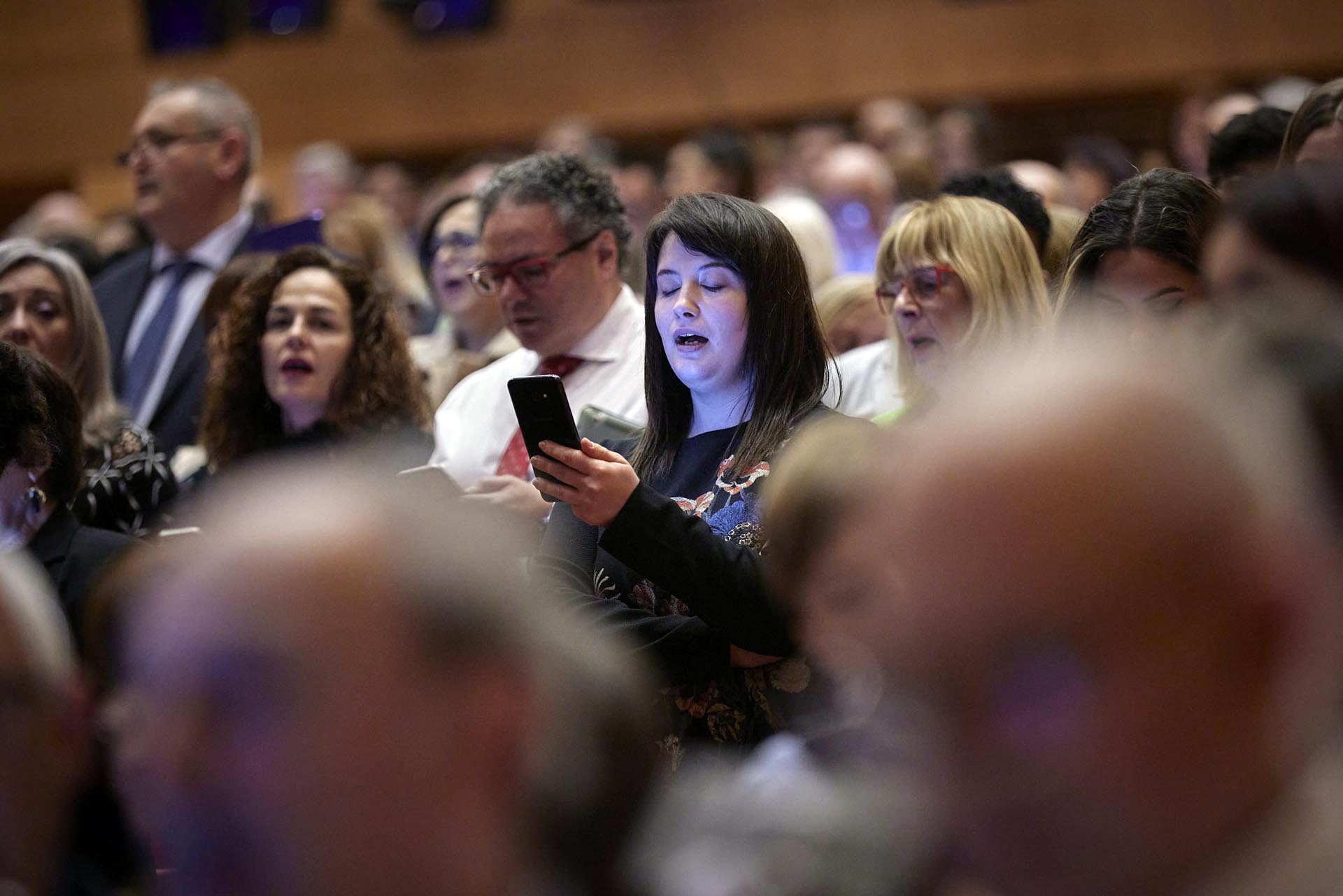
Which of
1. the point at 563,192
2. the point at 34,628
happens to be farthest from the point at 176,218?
the point at 34,628

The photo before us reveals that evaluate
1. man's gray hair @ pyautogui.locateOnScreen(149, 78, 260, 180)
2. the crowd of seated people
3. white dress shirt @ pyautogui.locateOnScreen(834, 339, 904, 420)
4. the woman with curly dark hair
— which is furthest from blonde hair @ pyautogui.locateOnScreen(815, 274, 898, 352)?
man's gray hair @ pyautogui.locateOnScreen(149, 78, 260, 180)

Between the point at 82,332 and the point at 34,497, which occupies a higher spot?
the point at 82,332

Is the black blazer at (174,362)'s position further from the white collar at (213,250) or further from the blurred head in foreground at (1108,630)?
the blurred head in foreground at (1108,630)

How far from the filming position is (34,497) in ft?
7.84

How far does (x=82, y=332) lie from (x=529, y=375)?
1.14 metres

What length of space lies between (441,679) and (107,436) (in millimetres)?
2480

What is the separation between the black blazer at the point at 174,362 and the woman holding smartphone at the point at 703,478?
1.58m

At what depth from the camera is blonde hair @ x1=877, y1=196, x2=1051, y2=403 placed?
95.0 inches

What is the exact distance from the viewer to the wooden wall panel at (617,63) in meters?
7.77

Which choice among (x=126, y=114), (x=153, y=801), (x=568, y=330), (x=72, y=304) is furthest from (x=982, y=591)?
(x=126, y=114)

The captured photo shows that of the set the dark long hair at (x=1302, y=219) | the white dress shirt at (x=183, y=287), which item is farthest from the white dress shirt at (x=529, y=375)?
the dark long hair at (x=1302, y=219)

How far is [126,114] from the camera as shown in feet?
29.6

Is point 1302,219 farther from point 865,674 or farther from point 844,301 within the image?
point 844,301

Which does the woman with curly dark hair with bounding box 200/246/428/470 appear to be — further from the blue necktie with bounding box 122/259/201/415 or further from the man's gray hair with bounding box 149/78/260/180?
the man's gray hair with bounding box 149/78/260/180
